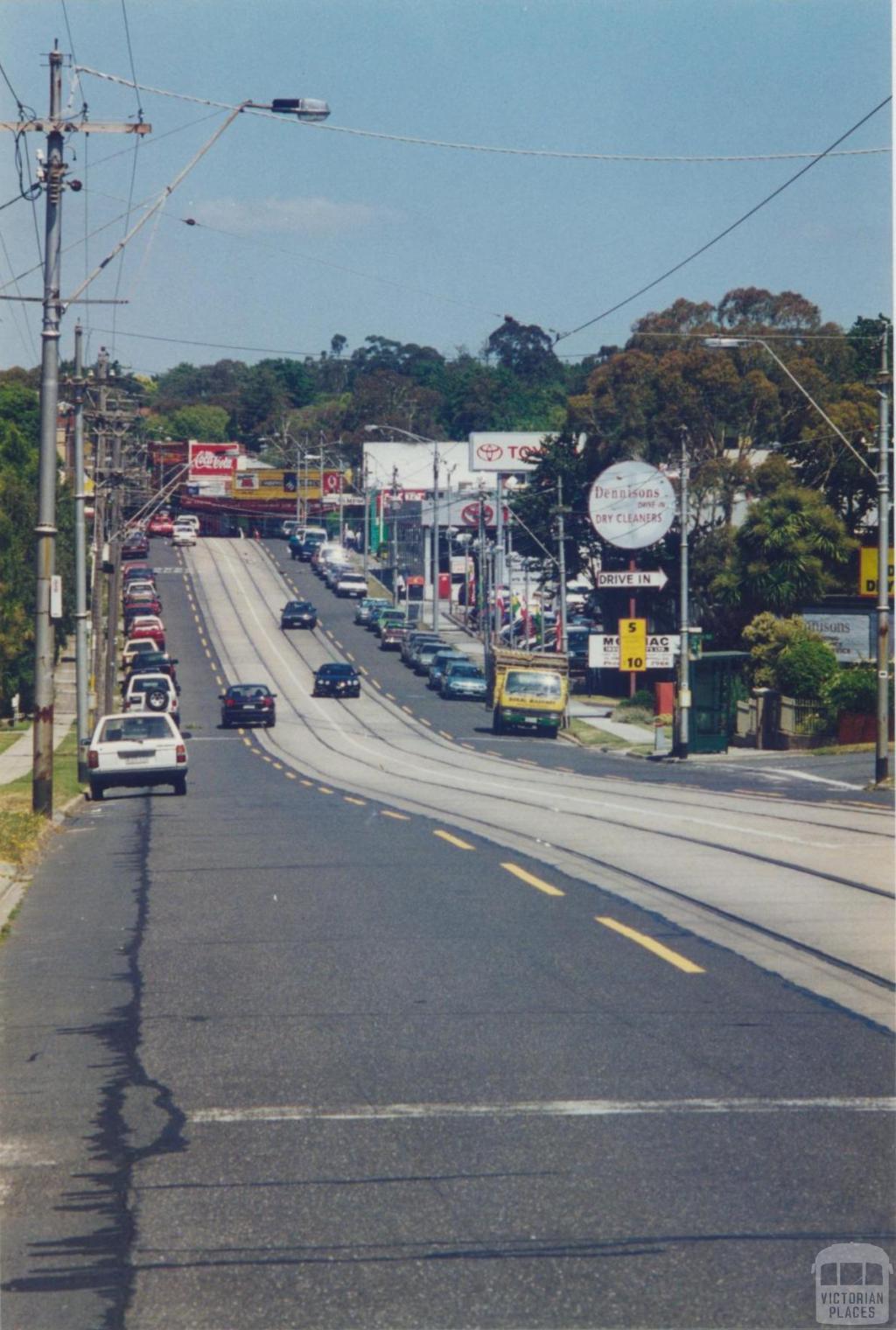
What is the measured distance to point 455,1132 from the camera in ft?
25.8

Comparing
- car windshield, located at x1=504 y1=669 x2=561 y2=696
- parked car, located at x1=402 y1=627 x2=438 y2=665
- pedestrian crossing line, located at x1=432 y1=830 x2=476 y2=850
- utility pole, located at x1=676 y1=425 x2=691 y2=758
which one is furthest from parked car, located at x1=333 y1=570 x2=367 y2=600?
pedestrian crossing line, located at x1=432 y1=830 x2=476 y2=850

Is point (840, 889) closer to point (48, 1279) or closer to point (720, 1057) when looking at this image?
point (720, 1057)

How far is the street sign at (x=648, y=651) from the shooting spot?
51.3 m

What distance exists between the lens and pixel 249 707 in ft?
185

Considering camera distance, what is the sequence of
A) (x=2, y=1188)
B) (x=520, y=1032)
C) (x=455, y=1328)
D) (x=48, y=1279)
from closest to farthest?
(x=455, y=1328) → (x=48, y=1279) → (x=2, y=1188) → (x=520, y=1032)

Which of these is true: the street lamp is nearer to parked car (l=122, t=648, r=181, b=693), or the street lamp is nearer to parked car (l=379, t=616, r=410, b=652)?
parked car (l=122, t=648, r=181, b=693)

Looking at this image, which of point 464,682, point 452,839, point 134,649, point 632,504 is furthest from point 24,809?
point 134,649

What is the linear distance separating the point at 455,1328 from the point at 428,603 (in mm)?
100876

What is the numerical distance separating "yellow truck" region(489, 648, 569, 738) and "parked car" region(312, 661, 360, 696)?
468 inches

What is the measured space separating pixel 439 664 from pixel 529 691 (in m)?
16.1

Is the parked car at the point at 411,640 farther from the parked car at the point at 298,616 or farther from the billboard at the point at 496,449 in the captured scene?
the billboard at the point at 496,449

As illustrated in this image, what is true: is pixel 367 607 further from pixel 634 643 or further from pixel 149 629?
pixel 634 643

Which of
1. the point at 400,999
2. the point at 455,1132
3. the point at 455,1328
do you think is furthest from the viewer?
the point at 400,999

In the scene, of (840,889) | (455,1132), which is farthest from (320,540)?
(455,1132)
